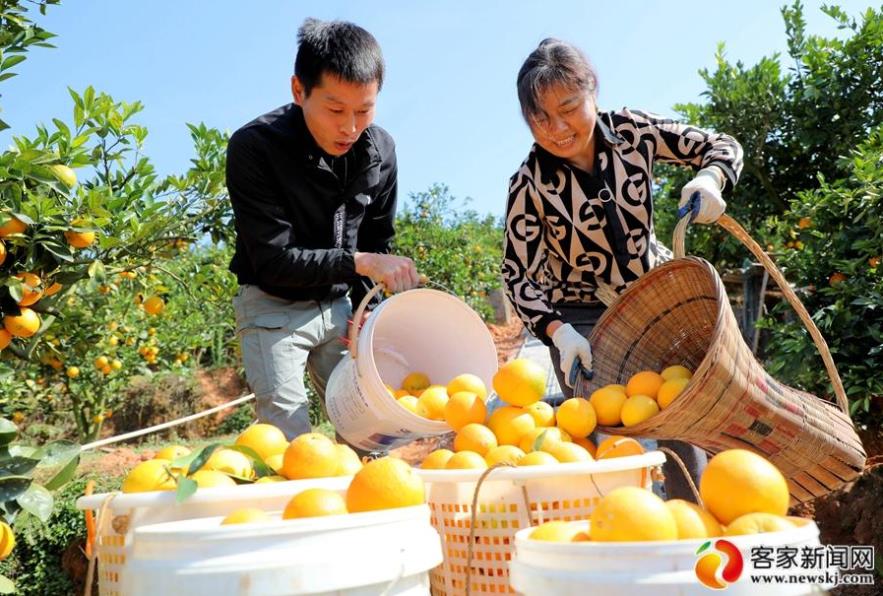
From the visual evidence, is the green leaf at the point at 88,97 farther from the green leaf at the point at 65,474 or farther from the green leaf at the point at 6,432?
the green leaf at the point at 65,474

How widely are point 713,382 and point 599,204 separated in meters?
0.82

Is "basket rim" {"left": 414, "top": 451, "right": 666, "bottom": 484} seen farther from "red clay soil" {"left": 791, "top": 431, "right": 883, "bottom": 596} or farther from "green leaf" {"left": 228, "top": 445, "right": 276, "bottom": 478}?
"red clay soil" {"left": 791, "top": 431, "right": 883, "bottom": 596}

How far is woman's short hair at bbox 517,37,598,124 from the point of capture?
2.18 metres

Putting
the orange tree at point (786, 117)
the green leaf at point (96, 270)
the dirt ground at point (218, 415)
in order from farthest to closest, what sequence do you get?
the dirt ground at point (218, 415)
the orange tree at point (786, 117)
the green leaf at point (96, 270)

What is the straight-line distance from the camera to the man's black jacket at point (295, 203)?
2.22 meters

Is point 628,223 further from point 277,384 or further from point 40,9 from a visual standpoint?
point 40,9

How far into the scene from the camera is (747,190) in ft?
16.3

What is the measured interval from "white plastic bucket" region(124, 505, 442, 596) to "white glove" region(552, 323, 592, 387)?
1196 millimetres

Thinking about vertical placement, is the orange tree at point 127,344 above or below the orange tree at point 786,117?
below

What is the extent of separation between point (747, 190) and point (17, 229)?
4216 millimetres

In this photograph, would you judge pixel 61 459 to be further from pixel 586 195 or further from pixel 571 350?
pixel 586 195
